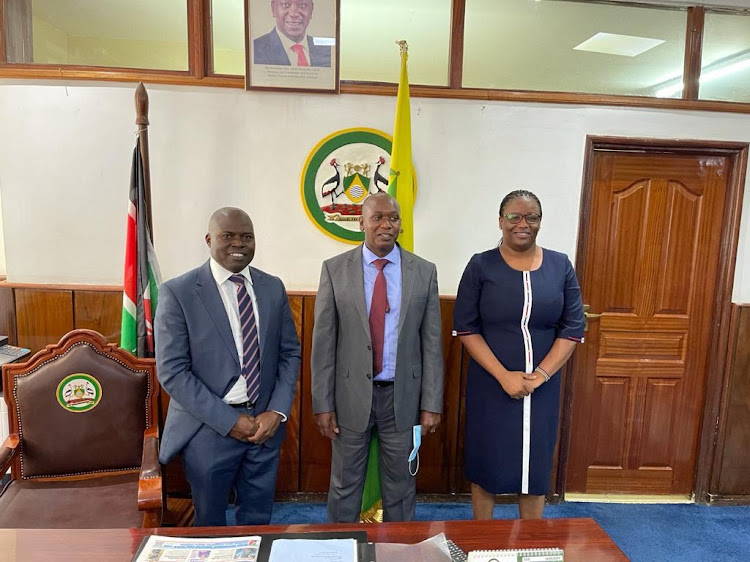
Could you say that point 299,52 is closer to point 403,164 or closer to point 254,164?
point 254,164

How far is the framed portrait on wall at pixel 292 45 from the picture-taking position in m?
2.52

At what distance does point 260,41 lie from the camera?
2523mm

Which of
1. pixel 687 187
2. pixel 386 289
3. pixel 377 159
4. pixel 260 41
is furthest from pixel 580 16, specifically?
pixel 386 289

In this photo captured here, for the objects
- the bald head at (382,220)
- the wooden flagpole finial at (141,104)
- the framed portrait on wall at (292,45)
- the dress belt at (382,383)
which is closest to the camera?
the bald head at (382,220)

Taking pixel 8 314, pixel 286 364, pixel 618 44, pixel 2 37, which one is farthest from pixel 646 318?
pixel 2 37

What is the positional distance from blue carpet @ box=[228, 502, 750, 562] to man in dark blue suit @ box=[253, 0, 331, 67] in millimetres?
2313

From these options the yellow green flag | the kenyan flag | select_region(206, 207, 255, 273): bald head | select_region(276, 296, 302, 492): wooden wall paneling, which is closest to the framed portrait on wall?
the yellow green flag

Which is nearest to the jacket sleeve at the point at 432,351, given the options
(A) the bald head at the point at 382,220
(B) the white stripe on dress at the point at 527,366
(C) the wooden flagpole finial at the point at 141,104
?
(A) the bald head at the point at 382,220

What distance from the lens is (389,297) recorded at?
6.66 feet

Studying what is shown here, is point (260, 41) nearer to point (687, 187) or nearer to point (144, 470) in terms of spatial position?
point (144, 470)

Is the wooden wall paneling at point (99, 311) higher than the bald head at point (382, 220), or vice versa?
the bald head at point (382, 220)

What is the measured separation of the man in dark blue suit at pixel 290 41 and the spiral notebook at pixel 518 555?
7.43 feet

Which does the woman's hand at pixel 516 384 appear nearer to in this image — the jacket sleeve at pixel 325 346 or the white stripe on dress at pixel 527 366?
the white stripe on dress at pixel 527 366

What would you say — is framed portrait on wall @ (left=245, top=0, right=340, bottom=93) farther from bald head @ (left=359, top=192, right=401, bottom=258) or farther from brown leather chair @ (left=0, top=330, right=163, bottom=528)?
brown leather chair @ (left=0, top=330, right=163, bottom=528)
